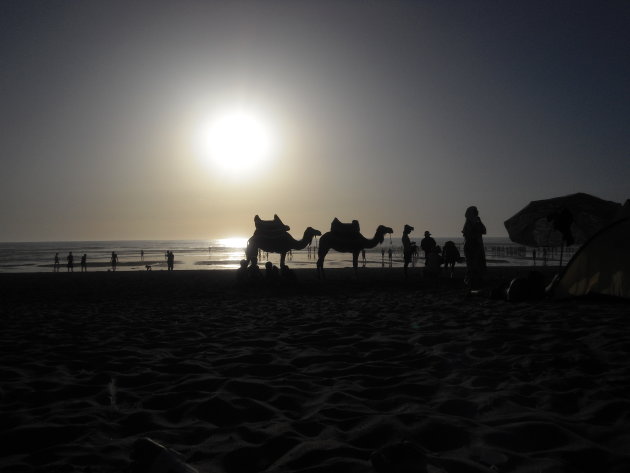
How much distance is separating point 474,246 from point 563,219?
239cm

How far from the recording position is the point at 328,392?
3.86m

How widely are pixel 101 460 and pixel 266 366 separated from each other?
238 centimetres

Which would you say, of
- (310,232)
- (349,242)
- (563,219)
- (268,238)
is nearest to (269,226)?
(268,238)

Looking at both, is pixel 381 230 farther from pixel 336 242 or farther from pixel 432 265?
pixel 432 265

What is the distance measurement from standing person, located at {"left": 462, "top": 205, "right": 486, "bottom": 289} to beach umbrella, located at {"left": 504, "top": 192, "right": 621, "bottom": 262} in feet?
6.00

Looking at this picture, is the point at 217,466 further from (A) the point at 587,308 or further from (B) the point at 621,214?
(B) the point at 621,214

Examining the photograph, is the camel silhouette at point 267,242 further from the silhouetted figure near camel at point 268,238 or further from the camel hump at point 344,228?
the camel hump at point 344,228

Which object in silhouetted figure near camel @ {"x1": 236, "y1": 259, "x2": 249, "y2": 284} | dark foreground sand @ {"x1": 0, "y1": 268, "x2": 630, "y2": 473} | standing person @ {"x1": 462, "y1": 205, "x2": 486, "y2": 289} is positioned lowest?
dark foreground sand @ {"x1": 0, "y1": 268, "x2": 630, "y2": 473}

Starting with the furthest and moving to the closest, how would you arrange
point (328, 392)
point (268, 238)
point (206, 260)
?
point (206, 260) → point (268, 238) → point (328, 392)

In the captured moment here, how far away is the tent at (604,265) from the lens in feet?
26.2

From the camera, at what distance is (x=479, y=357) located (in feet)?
16.0

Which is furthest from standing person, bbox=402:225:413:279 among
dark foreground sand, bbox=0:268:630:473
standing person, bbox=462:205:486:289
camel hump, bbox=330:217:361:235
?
dark foreground sand, bbox=0:268:630:473

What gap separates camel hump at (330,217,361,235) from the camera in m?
20.0

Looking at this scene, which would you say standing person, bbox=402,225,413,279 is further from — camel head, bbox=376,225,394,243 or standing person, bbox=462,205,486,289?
standing person, bbox=462,205,486,289
